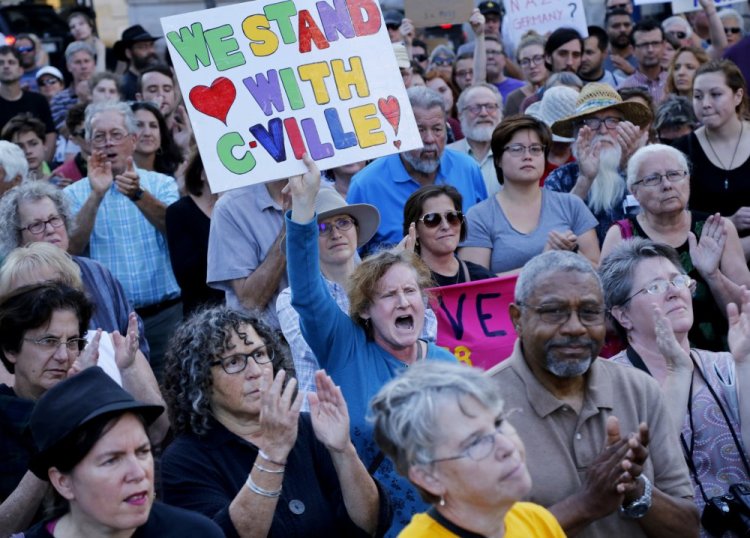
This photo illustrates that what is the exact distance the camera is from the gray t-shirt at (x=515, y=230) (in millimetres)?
6883

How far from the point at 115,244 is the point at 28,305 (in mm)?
2518

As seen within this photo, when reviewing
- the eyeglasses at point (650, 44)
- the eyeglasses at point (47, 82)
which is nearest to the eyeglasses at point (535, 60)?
the eyeglasses at point (650, 44)

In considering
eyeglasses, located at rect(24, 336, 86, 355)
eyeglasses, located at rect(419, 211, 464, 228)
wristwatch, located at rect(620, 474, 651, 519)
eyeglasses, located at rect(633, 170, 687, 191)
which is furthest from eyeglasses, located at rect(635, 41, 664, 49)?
wristwatch, located at rect(620, 474, 651, 519)

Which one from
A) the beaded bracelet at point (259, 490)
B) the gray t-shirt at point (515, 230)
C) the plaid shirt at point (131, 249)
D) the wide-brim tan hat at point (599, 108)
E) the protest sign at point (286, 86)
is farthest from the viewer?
the wide-brim tan hat at point (599, 108)

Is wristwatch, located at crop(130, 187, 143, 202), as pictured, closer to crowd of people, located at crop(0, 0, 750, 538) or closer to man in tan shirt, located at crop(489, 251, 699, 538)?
crowd of people, located at crop(0, 0, 750, 538)

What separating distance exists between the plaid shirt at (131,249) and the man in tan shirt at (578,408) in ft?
11.1

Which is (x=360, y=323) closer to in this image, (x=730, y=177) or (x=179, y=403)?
(x=179, y=403)

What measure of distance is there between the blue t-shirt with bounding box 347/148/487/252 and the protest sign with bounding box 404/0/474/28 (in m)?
3.30

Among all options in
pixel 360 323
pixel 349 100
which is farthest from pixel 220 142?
pixel 360 323

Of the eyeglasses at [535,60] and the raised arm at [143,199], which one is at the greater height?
the eyeglasses at [535,60]

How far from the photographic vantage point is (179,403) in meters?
4.59

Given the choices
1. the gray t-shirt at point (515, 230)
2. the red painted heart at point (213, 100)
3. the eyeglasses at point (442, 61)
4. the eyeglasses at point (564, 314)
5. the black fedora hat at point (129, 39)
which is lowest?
the eyeglasses at point (564, 314)

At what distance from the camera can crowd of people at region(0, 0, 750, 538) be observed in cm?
363

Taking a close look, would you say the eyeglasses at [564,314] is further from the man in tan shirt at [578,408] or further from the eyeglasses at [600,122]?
the eyeglasses at [600,122]
